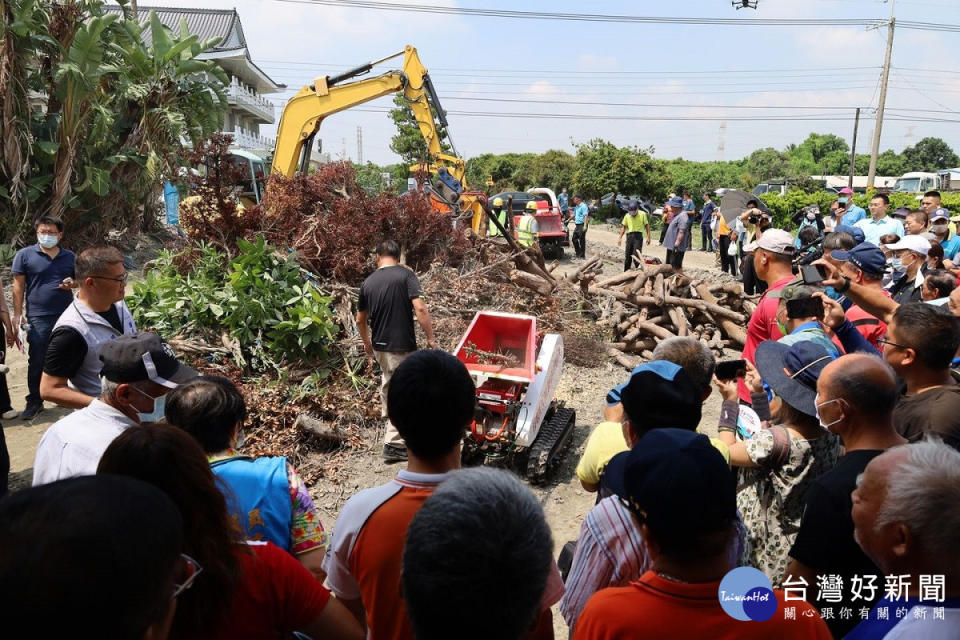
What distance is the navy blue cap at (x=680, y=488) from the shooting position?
143 cm

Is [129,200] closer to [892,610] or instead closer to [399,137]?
[892,610]

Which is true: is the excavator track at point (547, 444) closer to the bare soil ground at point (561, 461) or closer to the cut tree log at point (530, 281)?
the bare soil ground at point (561, 461)

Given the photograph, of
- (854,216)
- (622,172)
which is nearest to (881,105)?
(622,172)

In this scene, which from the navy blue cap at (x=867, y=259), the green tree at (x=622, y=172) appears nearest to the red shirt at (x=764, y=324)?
the navy blue cap at (x=867, y=259)

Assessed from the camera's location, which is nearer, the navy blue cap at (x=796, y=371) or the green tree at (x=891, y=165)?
the navy blue cap at (x=796, y=371)

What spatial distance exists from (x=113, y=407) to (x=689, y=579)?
229 cm

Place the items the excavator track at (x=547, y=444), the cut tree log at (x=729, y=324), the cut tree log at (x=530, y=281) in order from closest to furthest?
the excavator track at (x=547, y=444) → the cut tree log at (x=729, y=324) → the cut tree log at (x=530, y=281)

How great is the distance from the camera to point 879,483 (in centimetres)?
164

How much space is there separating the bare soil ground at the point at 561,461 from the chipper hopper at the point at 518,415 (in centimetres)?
24

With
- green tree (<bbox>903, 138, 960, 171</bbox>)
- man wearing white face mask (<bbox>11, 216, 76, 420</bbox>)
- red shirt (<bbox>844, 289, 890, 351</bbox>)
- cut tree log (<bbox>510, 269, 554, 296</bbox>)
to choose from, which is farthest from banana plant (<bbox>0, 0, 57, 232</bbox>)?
green tree (<bbox>903, 138, 960, 171</bbox>)

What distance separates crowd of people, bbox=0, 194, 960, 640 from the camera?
994mm

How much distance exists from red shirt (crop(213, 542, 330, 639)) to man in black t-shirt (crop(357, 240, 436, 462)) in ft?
11.1

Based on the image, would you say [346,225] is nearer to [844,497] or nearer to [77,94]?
[844,497]

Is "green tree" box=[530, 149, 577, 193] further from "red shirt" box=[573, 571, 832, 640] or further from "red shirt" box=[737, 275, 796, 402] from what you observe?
"red shirt" box=[573, 571, 832, 640]
